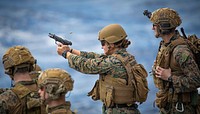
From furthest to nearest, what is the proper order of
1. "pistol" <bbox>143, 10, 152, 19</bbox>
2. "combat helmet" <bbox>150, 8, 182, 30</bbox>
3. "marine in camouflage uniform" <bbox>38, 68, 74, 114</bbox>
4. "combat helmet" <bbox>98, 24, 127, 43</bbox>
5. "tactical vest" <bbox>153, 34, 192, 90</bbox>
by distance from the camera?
"pistol" <bbox>143, 10, 152, 19</bbox> → "combat helmet" <bbox>150, 8, 182, 30</bbox> → "tactical vest" <bbox>153, 34, 192, 90</bbox> → "combat helmet" <bbox>98, 24, 127, 43</bbox> → "marine in camouflage uniform" <bbox>38, 68, 74, 114</bbox>

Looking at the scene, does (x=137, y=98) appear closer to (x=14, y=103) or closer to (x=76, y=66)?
(x=76, y=66)

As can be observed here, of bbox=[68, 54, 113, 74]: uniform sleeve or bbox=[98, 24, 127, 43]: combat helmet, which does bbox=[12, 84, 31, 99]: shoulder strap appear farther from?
bbox=[98, 24, 127, 43]: combat helmet

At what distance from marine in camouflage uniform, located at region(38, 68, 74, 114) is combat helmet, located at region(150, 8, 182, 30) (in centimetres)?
415

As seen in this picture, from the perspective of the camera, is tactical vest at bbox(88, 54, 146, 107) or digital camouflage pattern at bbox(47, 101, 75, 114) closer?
digital camouflage pattern at bbox(47, 101, 75, 114)

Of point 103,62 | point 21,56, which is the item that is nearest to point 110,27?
point 103,62

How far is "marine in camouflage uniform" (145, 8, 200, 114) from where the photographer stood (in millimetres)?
11594

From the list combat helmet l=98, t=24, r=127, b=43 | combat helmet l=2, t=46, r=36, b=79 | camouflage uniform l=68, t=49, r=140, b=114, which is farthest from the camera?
combat helmet l=98, t=24, r=127, b=43


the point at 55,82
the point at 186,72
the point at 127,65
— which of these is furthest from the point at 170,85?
the point at 55,82

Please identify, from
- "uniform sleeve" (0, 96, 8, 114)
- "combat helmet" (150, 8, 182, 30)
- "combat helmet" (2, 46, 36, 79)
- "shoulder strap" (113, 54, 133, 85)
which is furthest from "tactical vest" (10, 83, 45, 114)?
"combat helmet" (150, 8, 182, 30)

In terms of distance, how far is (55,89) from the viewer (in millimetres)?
8406

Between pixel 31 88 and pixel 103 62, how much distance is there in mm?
1856

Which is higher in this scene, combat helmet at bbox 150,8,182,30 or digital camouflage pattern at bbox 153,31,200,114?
combat helmet at bbox 150,8,182,30

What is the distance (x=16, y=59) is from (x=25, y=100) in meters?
0.82

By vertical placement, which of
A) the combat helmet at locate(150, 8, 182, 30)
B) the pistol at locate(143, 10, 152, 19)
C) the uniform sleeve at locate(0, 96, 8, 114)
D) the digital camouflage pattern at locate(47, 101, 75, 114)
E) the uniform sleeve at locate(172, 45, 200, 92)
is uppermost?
the pistol at locate(143, 10, 152, 19)
